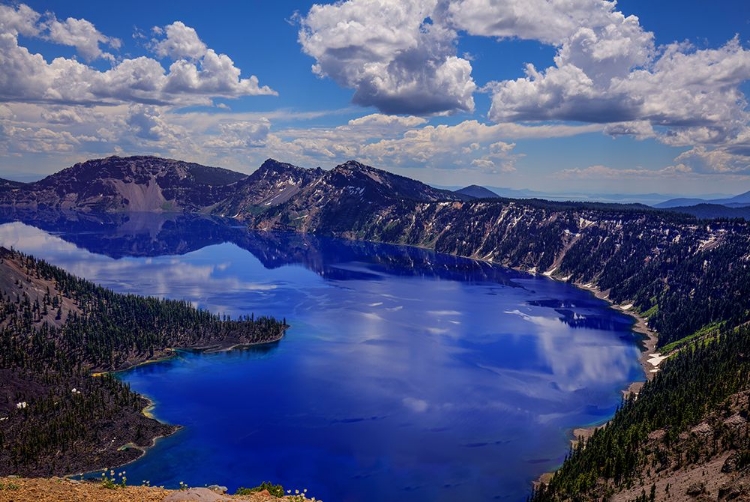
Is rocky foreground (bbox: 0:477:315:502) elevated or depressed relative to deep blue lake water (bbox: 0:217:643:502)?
elevated

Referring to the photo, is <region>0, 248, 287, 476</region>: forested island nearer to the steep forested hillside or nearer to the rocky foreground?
the rocky foreground

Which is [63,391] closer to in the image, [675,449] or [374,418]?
[374,418]

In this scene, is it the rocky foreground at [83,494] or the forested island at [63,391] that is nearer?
the rocky foreground at [83,494]

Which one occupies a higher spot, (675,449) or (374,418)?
(675,449)

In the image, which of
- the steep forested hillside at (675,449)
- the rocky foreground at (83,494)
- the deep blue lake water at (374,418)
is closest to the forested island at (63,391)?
the deep blue lake water at (374,418)

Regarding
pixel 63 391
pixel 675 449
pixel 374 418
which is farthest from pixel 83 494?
pixel 63 391

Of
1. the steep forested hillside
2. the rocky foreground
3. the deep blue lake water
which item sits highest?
the rocky foreground

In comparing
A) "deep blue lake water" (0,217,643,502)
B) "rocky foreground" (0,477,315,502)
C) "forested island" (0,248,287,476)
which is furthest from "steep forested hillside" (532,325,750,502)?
"forested island" (0,248,287,476)

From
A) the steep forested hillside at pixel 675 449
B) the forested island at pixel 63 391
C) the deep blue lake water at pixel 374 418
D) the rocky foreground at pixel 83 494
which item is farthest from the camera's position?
the forested island at pixel 63 391

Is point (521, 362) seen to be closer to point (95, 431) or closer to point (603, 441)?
point (603, 441)

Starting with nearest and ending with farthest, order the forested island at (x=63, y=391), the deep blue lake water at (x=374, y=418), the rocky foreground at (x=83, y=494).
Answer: the rocky foreground at (x=83, y=494) < the deep blue lake water at (x=374, y=418) < the forested island at (x=63, y=391)

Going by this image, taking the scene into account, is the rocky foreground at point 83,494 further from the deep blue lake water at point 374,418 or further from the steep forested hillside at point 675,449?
the steep forested hillside at point 675,449
